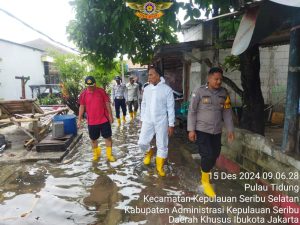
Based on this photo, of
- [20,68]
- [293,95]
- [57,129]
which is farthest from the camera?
[20,68]

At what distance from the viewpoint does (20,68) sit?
A: 76.8 ft

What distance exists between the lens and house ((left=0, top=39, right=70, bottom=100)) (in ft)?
67.4

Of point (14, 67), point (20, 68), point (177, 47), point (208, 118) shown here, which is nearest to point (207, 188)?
point (208, 118)

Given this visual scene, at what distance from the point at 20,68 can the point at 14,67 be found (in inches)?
42.6

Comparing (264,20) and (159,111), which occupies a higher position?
(264,20)

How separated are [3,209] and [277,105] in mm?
8243

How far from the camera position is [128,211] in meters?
4.12

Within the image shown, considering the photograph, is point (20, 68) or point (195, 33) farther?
point (20, 68)

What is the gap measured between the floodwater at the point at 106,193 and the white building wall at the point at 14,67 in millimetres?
15499

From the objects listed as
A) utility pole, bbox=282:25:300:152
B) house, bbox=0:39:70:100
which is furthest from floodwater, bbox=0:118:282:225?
house, bbox=0:39:70:100

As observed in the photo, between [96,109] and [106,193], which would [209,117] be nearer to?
[106,193]

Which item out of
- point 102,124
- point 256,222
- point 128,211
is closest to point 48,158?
point 102,124

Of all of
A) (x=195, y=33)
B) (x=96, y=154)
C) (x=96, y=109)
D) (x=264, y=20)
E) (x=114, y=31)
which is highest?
(x=195, y=33)

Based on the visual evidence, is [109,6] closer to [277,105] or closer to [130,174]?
[130,174]
